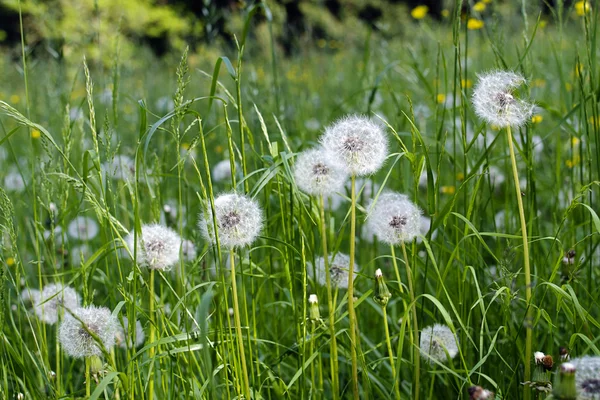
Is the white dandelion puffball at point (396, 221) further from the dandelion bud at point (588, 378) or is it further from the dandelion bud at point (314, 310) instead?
the dandelion bud at point (588, 378)

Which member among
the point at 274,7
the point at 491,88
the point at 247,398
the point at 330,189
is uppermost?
the point at 274,7

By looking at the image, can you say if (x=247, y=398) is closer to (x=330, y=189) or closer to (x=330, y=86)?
(x=330, y=189)

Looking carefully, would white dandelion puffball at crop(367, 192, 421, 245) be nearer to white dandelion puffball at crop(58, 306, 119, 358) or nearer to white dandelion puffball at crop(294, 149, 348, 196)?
white dandelion puffball at crop(294, 149, 348, 196)

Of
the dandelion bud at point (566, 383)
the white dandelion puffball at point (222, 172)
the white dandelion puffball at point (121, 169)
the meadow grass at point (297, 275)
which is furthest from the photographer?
the white dandelion puffball at point (222, 172)

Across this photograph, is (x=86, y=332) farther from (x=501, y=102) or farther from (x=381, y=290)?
(x=501, y=102)

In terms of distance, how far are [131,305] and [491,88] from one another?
705 millimetres

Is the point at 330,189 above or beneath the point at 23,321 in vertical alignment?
above

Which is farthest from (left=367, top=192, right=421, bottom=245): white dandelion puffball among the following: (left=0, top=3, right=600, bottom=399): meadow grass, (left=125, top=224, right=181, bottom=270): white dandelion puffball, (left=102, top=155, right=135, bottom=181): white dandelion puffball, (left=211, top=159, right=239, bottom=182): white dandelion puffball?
(left=211, top=159, right=239, bottom=182): white dandelion puffball

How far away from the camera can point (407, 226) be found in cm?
120

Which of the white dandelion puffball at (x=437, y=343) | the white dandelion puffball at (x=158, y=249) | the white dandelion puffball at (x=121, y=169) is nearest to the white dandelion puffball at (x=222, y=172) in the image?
the white dandelion puffball at (x=121, y=169)

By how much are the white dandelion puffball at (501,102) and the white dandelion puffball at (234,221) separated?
0.41 m

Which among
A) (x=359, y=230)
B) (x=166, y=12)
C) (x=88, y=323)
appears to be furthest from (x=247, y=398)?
(x=166, y=12)

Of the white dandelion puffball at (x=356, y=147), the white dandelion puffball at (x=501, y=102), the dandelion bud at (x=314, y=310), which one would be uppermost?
the white dandelion puffball at (x=501, y=102)

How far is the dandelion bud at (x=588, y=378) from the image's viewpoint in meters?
0.84
